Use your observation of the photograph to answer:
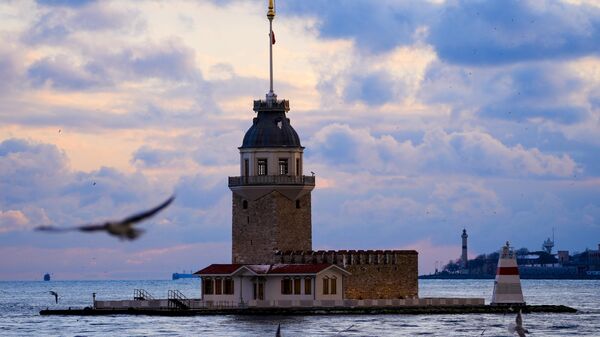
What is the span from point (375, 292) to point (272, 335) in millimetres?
17028

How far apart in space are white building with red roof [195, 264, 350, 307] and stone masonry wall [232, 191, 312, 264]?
972 mm

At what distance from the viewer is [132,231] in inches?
750

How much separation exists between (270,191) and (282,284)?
5064mm

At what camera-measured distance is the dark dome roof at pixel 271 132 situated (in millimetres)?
81688

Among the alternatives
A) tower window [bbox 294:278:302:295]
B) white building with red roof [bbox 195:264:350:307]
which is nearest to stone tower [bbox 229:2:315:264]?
white building with red roof [bbox 195:264:350:307]

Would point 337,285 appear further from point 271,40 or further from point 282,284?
point 271,40

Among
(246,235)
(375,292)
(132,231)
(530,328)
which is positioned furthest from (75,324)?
(132,231)

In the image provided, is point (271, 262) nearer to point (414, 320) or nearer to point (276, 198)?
point (276, 198)

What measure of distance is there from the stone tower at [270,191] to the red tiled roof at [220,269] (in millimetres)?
837

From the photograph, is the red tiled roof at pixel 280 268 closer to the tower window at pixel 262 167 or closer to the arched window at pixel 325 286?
the arched window at pixel 325 286

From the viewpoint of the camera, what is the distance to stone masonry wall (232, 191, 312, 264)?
267ft

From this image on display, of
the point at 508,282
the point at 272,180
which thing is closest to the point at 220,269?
the point at 272,180

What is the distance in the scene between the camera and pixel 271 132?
8181 centimetres

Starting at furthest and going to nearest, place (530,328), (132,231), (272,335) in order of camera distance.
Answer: (530,328), (272,335), (132,231)
